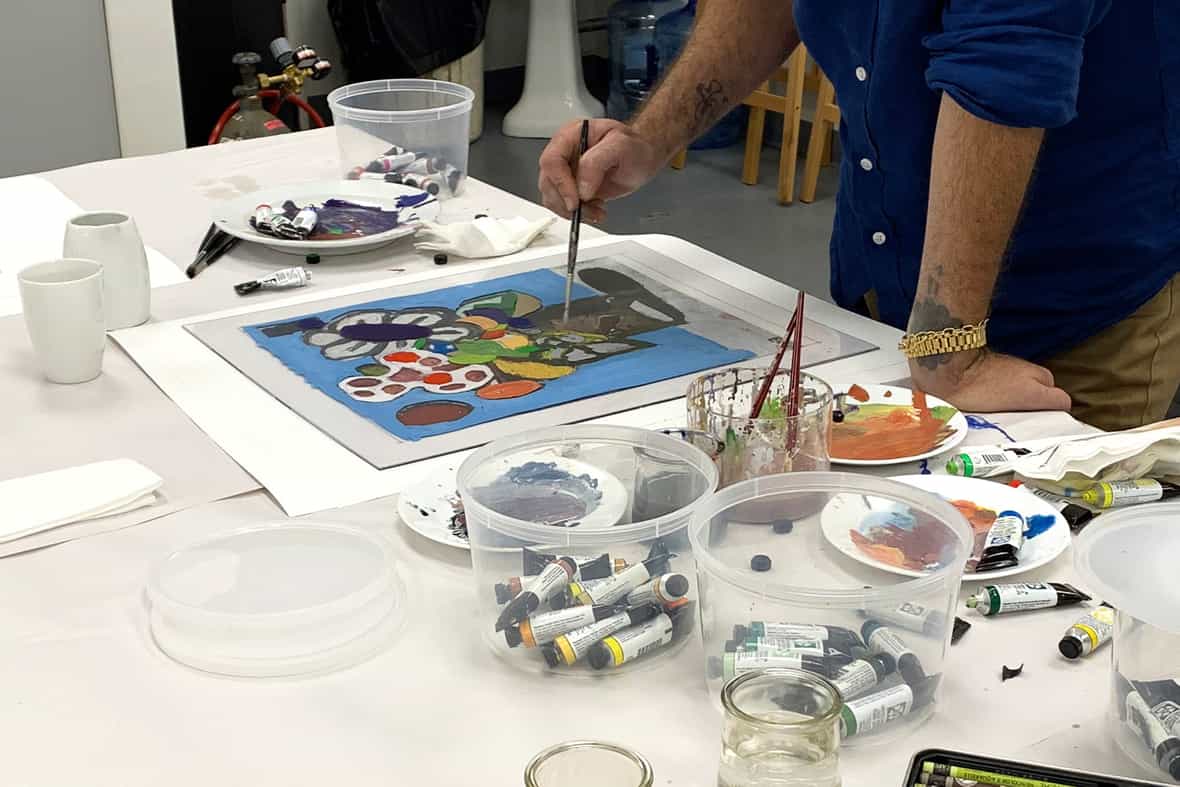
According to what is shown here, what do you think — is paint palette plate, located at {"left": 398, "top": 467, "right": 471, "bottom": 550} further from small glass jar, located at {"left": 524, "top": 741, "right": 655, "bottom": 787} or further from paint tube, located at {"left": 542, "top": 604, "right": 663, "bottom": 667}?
small glass jar, located at {"left": 524, "top": 741, "right": 655, "bottom": 787}

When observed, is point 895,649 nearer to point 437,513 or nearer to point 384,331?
point 437,513

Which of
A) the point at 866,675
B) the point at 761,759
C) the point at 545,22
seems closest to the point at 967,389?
the point at 866,675

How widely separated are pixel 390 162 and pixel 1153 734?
4.51ft

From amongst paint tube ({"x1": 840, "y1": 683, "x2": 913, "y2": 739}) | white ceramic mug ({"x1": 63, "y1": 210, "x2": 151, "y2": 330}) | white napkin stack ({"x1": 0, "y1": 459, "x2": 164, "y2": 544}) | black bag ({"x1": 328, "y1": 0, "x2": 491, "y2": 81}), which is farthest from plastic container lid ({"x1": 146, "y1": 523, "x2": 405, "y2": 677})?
black bag ({"x1": 328, "y1": 0, "x2": 491, "y2": 81})

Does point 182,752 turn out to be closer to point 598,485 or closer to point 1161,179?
point 598,485

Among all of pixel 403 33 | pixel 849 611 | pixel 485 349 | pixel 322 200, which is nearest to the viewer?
pixel 849 611

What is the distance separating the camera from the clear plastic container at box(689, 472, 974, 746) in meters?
0.81

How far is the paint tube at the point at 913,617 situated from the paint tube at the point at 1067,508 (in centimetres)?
26

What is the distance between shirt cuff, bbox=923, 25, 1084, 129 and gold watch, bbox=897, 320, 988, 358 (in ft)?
0.66

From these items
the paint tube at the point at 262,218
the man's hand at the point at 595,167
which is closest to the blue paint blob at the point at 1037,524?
the man's hand at the point at 595,167

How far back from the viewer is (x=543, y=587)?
0.88 meters

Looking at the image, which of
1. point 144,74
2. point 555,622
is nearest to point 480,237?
point 555,622

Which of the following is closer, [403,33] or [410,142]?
[410,142]

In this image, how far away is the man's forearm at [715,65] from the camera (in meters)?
1.79
